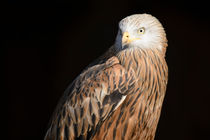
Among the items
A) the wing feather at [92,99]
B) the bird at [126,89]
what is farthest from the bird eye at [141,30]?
the wing feather at [92,99]

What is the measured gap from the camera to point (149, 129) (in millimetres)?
3047

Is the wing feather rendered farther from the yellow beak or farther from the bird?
the yellow beak

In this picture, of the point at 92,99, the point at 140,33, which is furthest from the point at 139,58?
the point at 92,99

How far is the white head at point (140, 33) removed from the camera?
286cm

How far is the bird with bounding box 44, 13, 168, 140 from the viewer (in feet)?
9.43

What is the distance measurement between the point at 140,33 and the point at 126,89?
0.48 meters

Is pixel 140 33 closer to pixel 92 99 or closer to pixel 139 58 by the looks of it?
pixel 139 58

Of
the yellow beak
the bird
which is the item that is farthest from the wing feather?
the yellow beak

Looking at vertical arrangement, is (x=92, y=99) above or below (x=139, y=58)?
below

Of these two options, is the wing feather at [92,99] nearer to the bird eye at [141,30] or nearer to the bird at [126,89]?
the bird at [126,89]

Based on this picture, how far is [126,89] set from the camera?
2.86 metres

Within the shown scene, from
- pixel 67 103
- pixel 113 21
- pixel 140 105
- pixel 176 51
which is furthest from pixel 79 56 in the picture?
pixel 140 105

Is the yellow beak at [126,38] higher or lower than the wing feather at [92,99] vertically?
higher

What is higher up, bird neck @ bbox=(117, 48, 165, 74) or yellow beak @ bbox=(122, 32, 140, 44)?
yellow beak @ bbox=(122, 32, 140, 44)
